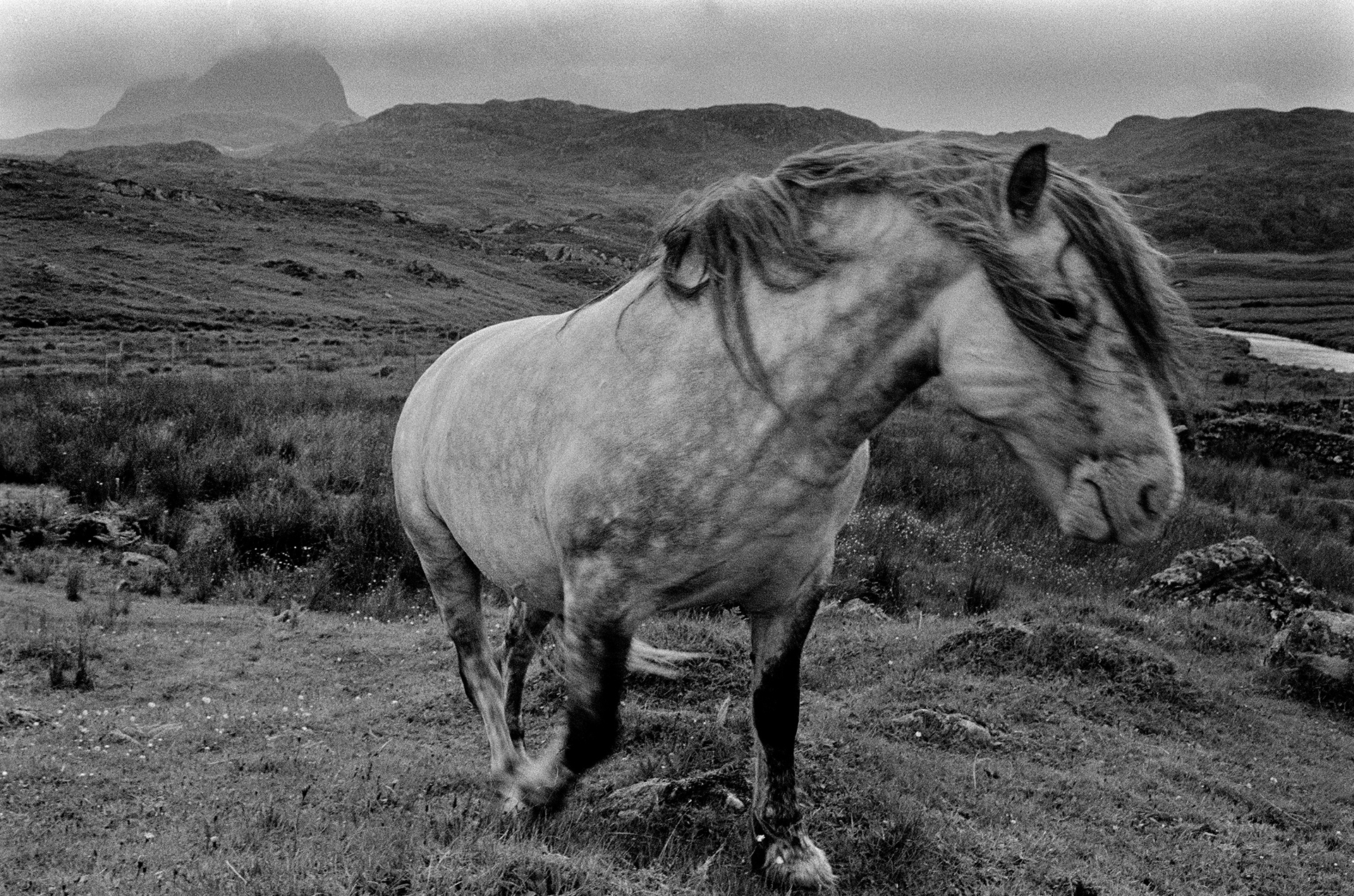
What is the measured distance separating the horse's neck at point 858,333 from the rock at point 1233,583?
24.4 feet

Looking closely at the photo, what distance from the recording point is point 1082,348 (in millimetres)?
A: 2418

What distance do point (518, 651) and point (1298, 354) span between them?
41.7m

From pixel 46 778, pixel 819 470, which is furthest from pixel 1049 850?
pixel 46 778

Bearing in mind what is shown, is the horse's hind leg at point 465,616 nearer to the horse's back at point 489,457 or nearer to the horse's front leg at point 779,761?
the horse's back at point 489,457

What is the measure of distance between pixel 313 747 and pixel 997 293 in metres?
4.03

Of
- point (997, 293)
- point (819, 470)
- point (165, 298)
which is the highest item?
point (997, 293)

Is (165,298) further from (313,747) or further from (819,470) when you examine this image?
(819,470)

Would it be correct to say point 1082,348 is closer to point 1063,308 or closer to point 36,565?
point 1063,308

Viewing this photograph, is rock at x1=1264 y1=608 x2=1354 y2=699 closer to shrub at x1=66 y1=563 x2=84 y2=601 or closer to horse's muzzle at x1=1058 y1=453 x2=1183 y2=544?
horse's muzzle at x1=1058 y1=453 x2=1183 y2=544

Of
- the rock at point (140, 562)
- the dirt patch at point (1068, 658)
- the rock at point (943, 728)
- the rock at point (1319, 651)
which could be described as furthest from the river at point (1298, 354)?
the rock at point (140, 562)

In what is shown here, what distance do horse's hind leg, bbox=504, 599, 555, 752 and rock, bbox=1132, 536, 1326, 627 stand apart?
6687 millimetres

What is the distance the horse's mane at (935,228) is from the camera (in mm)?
2441

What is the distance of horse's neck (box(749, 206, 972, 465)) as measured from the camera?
2.63m

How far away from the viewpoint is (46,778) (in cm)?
413
